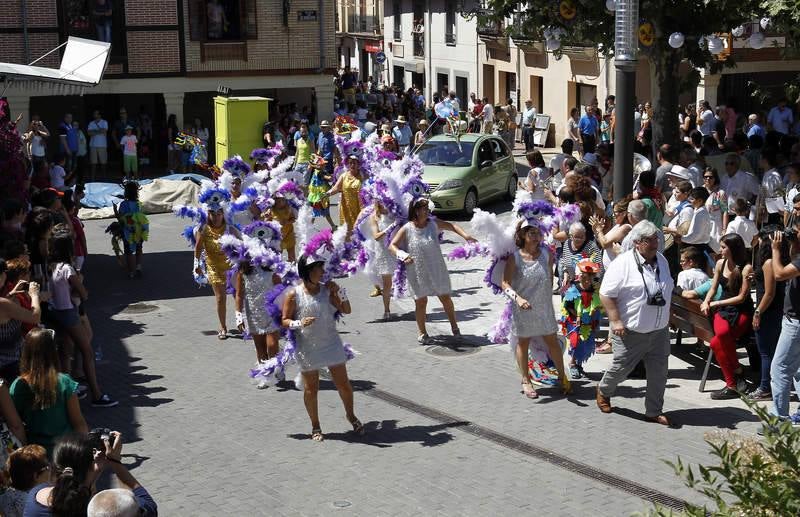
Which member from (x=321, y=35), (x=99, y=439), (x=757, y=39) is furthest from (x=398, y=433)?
(x=321, y=35)

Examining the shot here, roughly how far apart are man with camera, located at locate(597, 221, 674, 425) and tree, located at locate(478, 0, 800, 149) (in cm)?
752

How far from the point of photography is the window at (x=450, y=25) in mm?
44844

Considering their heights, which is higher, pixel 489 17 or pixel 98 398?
pixel 489 17

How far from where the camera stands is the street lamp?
12562 mm

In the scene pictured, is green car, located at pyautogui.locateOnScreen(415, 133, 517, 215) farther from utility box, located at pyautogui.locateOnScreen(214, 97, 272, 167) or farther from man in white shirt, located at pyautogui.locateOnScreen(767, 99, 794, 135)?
utility box, located at pyautogui.locateOnScreen(214, 97, 272, 167)

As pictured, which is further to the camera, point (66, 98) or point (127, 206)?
point (66, 98)

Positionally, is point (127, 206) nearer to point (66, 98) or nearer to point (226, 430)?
point (226, 430)

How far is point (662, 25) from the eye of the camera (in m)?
17.1

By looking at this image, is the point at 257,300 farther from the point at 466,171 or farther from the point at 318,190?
the point at 466,171

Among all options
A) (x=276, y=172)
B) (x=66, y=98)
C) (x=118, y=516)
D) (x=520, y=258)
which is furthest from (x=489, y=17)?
(x=66, y=98)

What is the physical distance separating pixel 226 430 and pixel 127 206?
763 centimetres

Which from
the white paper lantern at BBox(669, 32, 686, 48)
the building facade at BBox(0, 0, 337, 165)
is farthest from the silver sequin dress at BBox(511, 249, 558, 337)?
the building facade at BBox(0, 0, 337, 165)

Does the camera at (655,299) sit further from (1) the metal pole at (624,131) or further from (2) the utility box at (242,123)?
(2) the utility box at (242,123)

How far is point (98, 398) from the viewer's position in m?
11.0
